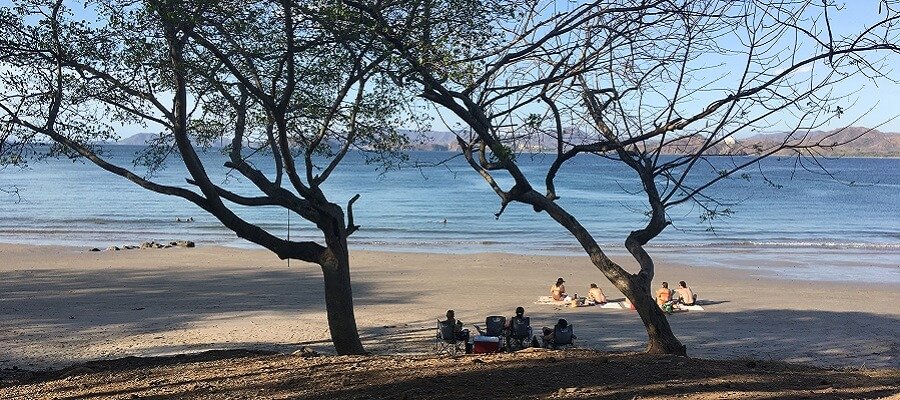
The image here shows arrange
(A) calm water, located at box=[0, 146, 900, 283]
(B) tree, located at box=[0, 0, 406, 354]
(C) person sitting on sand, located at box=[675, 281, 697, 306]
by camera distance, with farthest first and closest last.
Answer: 1. (A) calm water, located at box=[0, 146, 900, 283]
2. (C) person sitting on sand, located at box=[675, 281, 697, 306]
3. (B) tree, located at box=[0, 0, 406, 354]

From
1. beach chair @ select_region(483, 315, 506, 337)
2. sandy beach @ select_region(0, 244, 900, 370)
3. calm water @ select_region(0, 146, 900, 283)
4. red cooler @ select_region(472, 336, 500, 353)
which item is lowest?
sandy beach @ select_region(0, 244, 900, 370)

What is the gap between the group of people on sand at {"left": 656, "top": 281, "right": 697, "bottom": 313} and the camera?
16844mm

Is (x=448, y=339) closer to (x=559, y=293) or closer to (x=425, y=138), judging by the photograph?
(x=425, y=138)

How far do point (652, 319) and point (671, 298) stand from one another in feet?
30.8

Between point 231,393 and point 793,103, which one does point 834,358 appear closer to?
point 793,103

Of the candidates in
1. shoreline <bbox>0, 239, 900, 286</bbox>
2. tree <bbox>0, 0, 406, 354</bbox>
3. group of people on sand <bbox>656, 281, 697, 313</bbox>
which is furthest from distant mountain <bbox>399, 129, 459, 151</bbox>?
shoreline <bbox>0, 239, 900, 286</bbox>

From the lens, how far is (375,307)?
57.4ft

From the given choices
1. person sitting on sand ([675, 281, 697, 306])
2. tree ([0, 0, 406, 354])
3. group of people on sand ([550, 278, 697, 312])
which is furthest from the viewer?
person sitting on sand ([675, 281, 697, 306])

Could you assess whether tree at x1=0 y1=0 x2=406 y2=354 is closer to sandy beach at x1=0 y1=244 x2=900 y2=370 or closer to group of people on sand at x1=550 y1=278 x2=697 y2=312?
sandy beach at x1=0 y1=244 x2=900 y2=370

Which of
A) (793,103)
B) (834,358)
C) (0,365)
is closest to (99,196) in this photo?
(0,365)

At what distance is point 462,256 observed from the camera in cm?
2814

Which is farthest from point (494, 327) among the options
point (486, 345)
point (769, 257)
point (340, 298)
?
point (769, 257)

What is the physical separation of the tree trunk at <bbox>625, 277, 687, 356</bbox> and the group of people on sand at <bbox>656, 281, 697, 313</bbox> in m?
8.44

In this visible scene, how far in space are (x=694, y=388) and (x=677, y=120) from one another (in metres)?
2.73
